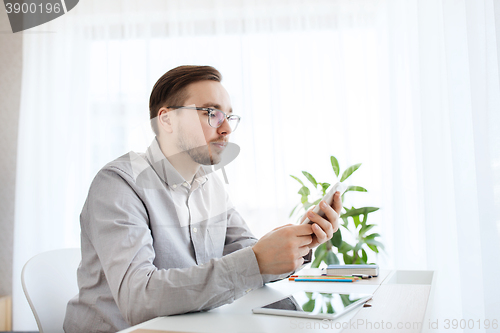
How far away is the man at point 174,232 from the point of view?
68 cm

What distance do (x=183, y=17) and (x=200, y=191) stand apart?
5.49 feet

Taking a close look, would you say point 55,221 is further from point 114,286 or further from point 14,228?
point 114,286


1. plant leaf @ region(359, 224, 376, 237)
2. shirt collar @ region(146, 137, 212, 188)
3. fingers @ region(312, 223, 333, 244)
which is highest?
shirt collar @ region(146, 137, 212, 188)

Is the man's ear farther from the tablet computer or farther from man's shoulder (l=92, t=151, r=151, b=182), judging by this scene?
the tablet computer

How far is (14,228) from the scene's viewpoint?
232 centimetres

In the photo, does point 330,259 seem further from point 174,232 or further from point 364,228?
point 174,232

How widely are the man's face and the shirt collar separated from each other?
0.19ft

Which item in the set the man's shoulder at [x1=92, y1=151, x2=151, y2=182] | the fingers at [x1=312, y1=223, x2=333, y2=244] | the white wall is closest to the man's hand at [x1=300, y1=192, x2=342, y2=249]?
the fingers at [x1=312, y1=223, x2=333, y2=244]

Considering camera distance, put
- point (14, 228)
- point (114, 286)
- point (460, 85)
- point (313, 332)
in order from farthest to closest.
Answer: point (14, 228)
point (460, 85)
point (114, 286)
point (313, 332)

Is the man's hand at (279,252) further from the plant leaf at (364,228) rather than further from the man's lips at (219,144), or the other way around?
the plant leaf at (364,228)

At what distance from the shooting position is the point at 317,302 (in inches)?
28.7

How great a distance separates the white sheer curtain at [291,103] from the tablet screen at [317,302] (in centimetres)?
111

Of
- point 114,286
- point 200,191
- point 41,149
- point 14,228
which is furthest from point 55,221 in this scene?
point 114,286

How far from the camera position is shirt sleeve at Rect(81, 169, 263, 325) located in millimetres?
669
